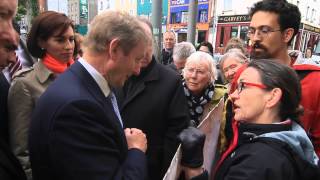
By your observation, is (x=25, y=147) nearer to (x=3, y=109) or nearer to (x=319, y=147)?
(x=3, y=109)

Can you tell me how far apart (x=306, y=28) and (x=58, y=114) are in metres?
30.6

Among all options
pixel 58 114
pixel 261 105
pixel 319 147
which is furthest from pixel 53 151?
pixel 319 147

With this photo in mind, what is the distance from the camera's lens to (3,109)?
71.4 inches

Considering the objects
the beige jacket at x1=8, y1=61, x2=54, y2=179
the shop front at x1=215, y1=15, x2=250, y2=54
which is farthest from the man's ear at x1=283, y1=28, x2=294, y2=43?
the shop front at x1=215, y1=15, x2=250, y2=54

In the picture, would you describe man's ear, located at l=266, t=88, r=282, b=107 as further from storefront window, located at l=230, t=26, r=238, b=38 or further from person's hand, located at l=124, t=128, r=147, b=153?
storefront window, located at l=230, t=26, r=238, b=38

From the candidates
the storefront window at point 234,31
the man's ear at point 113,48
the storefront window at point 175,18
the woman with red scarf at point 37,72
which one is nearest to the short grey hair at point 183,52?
the woman with red scarf at point 37,72

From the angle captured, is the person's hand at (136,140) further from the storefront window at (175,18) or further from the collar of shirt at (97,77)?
the storefront window at (175,18)

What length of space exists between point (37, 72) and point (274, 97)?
164 centimetres

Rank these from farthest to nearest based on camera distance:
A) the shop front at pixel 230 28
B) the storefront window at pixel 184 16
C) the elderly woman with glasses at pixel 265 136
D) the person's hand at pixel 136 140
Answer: the storefront window at pixel 184 16
the shop front at pixel 230 28
the person's hand at pixel 136 140
the elderly woman with glasses at pixel 265 136

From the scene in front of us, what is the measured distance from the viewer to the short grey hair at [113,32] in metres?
1.33

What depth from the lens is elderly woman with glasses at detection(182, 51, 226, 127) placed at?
2.79 metres

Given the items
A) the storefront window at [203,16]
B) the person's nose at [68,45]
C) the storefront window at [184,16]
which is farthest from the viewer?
the storefront window at [184,16]

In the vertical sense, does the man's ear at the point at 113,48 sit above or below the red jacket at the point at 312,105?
above

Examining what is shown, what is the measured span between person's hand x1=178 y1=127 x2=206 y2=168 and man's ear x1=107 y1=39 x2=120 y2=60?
61cm
